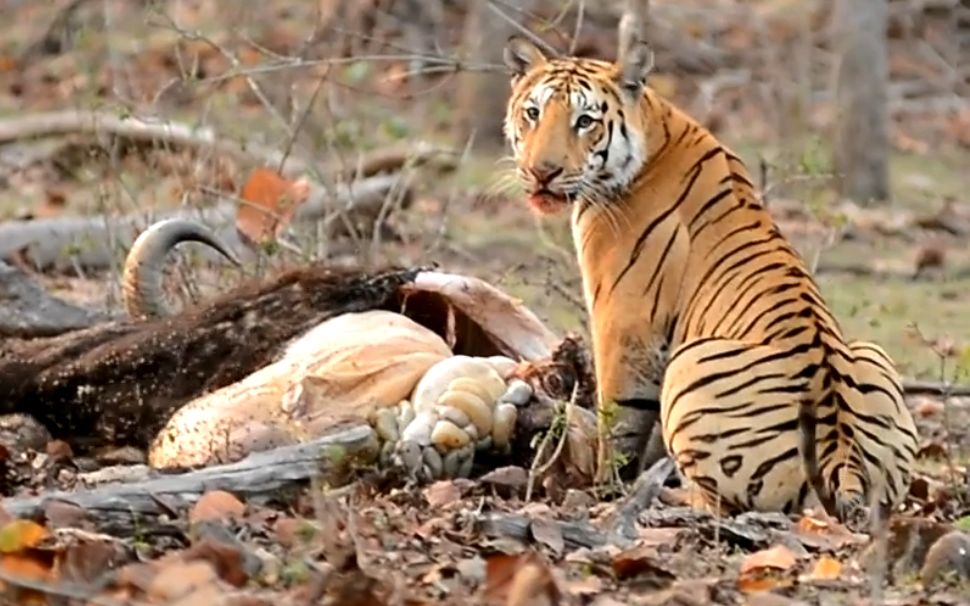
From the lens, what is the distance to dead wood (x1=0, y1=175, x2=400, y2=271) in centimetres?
1030

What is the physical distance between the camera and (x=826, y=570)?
4.82 meters

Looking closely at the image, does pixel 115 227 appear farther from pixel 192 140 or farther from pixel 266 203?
pixel 266 203

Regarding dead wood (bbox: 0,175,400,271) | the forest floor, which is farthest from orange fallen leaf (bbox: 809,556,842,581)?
dead wood (bbox: 0,175,400,271)

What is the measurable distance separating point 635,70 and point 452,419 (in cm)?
145

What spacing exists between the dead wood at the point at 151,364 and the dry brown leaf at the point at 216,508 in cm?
207

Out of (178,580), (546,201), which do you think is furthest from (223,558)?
(546,201)

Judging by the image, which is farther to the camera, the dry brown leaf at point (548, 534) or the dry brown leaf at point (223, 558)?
the dry brown leaf at point (548, 534)

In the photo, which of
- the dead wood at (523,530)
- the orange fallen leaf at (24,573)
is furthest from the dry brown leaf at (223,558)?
the dead wood at (523,530)

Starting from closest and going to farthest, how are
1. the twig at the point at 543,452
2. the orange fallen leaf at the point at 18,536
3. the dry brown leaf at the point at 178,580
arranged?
the dry brown leaf at the point at 178,580 → the orange fallen leaf at the point at 18,536 → the twig at the point at 543,452

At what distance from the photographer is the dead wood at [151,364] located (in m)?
7.05

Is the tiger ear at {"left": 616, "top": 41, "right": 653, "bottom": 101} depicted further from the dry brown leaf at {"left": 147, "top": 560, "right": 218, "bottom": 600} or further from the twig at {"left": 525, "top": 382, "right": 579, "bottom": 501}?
the dry brown leaf at {"left": 147, "top": 560, "right": 218, "bottom": 600}

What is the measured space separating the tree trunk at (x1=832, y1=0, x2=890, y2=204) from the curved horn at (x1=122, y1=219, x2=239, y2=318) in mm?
7816

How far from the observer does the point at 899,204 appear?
1529 centimetres

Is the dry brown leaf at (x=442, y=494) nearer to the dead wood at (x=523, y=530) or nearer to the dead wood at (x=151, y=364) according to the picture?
the dead wood at (x=523, y=530)
